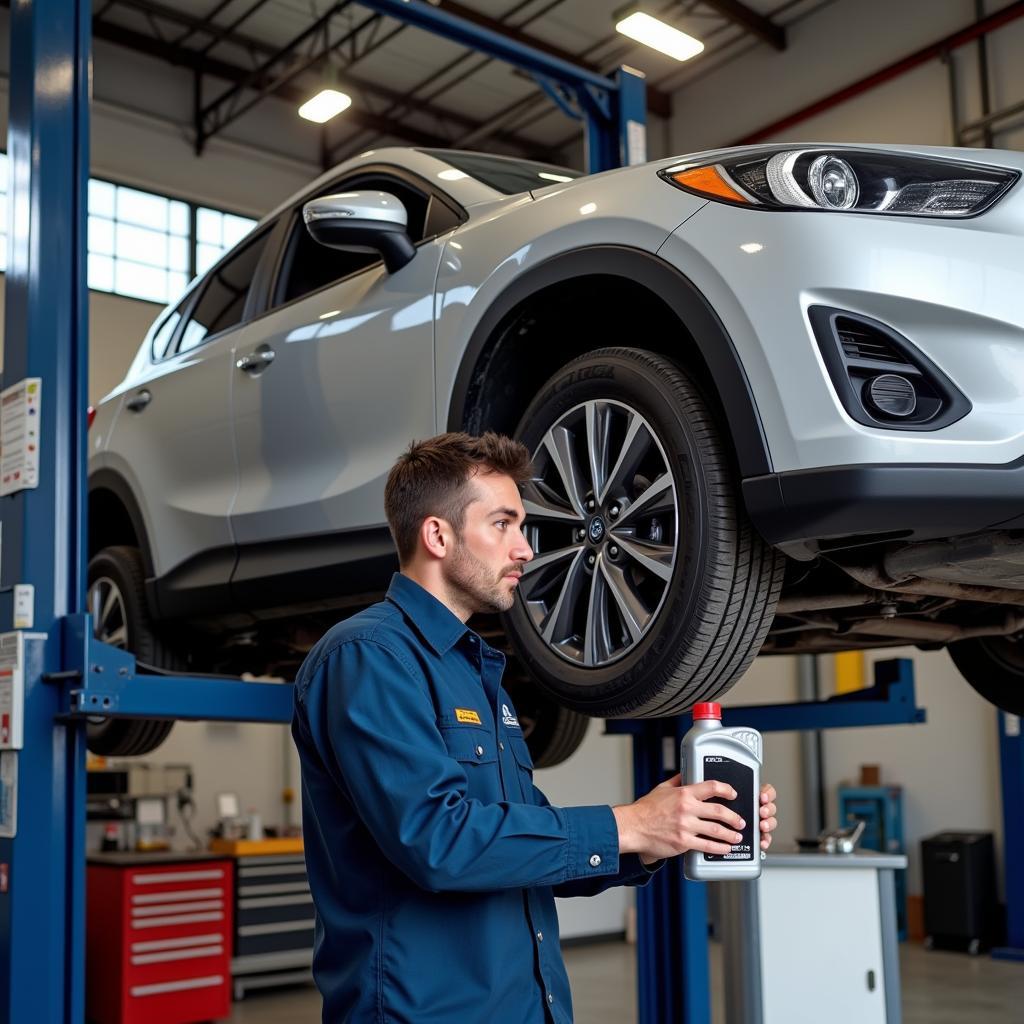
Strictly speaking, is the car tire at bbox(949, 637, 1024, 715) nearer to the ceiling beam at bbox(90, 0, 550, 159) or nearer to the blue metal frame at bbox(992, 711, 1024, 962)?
the blue metal frame at bbox(992, 711, 1024, 962)

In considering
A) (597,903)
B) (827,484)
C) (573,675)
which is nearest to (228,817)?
(597,903)

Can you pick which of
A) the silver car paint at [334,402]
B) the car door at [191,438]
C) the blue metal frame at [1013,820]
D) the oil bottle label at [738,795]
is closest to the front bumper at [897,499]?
the oil bottle label at [738,795]

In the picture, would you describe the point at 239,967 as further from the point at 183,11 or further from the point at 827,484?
the point at 183,11

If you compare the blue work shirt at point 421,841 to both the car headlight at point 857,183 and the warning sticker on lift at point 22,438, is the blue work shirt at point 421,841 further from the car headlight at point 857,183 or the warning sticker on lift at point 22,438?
the warning sticker on lift at point 22,438

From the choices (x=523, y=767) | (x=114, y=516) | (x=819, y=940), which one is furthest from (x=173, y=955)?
(x=523, y=767)

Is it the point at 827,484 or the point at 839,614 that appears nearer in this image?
the point at 827,484

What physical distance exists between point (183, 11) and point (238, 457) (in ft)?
27.3

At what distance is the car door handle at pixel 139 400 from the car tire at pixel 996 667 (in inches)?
91.1

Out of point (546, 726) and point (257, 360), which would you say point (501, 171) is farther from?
point (546, 726)

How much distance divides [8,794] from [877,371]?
1732 mm

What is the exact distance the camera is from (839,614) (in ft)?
9.09

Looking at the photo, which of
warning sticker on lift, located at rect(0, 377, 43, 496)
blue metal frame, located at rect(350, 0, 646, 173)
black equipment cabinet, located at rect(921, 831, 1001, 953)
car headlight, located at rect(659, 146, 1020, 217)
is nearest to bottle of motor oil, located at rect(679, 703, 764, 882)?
car headlight, located at rect(659, 146, 1020, 217)

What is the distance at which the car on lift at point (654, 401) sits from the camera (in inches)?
73.0

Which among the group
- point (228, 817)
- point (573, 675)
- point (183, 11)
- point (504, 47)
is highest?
point (183, 11)
